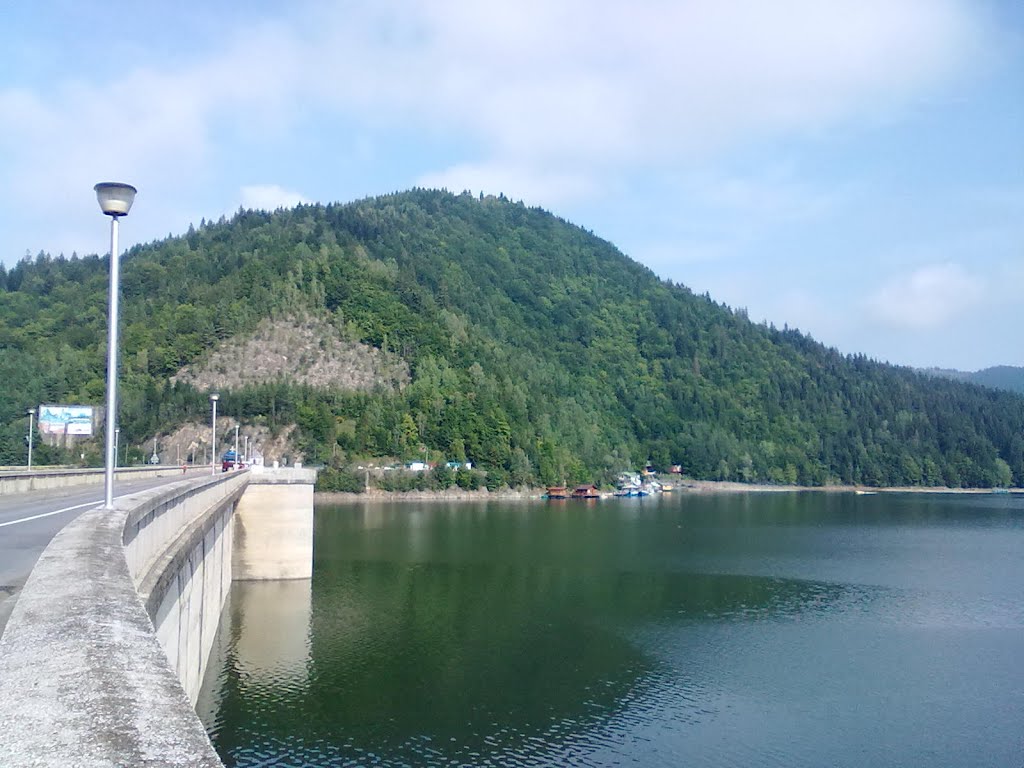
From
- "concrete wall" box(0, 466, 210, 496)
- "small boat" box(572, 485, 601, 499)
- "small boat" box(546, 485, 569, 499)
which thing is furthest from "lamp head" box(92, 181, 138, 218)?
"small boat" box(572, 485, 601, 499)

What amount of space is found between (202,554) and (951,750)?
87.3 ft

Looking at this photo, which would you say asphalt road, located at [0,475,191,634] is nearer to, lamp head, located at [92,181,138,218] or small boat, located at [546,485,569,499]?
lamp head, located at [92,181,138,218]

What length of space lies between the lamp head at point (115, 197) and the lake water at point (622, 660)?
62.2ft

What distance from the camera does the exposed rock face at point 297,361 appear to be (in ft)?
535

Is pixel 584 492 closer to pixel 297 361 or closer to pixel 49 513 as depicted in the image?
pixel 297 361

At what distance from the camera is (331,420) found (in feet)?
498

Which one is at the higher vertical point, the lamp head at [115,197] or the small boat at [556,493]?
the lamp head at [115,197]

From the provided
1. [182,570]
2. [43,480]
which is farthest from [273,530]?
[182,570]

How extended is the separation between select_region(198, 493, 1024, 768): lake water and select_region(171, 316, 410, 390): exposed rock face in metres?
95.4

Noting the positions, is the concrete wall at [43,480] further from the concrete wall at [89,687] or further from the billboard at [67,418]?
the concrete wall at [89,687]

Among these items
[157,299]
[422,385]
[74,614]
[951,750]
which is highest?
[157,299]

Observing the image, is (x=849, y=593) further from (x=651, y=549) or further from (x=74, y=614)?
A: (x=74, y=614)

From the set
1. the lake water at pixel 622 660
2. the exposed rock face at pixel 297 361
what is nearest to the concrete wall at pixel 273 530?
the lake water at pixel 622 660

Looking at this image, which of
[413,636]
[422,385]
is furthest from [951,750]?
[422,385]
